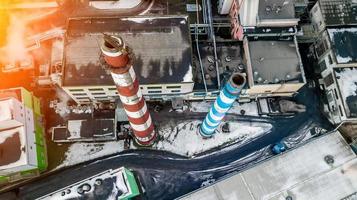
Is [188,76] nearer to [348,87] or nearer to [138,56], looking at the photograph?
[138,56]

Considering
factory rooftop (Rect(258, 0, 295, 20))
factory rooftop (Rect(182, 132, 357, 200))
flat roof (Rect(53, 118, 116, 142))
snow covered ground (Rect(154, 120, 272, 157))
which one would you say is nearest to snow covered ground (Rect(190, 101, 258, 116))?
snow covered ground (Rect(154, 120, 272, 157))

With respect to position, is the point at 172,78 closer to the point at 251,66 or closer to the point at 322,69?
the point at 251,66

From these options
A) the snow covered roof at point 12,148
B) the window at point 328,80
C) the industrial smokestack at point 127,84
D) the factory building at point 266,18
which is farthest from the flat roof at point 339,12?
the snow covered roof at point 12,148

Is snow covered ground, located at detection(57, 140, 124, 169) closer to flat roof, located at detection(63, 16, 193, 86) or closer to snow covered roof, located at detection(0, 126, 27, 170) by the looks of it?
snow covered roof, located at detection(0, 126, 27, 170)

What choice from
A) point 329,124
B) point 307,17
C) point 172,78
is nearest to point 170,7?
point 172,78

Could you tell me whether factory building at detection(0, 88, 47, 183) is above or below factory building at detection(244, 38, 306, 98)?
below
